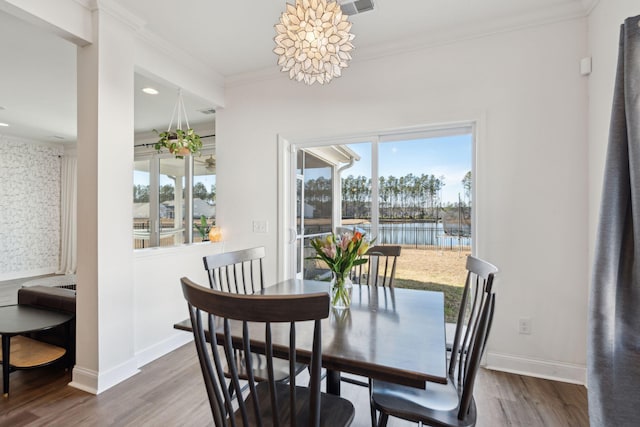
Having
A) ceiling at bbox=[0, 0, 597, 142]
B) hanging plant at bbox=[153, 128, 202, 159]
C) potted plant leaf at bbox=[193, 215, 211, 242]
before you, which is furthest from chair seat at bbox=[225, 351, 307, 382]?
potted plant leaf at bbox=[193, 215, 211, 242]

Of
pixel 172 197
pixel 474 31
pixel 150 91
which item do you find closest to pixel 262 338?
pixel 474 31

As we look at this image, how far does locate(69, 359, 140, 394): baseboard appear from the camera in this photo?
2191mm

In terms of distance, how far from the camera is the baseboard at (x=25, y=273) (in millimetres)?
5688

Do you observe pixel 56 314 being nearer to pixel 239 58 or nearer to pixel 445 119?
pixel 239 58

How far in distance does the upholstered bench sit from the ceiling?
212 centimetres

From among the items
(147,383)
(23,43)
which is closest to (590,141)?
→ (147,383)

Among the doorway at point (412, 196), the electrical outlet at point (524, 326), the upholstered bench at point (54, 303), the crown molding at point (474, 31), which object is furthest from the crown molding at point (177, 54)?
the electrical outlet at point (524, 326)

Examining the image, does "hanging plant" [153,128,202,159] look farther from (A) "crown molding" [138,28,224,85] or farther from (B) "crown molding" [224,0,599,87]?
(B) "crown molding" [224,0,599,87]

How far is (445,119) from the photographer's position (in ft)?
8.70

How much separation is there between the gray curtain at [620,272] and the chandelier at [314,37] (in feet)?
4.38

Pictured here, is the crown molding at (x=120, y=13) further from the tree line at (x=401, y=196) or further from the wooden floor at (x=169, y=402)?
the wooden floor at (x=169, y=402)

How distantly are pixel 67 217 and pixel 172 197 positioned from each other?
10.4ft

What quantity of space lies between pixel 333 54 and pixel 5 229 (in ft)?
23.3

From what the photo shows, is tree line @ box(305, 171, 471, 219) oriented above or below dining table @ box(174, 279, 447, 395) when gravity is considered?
above
